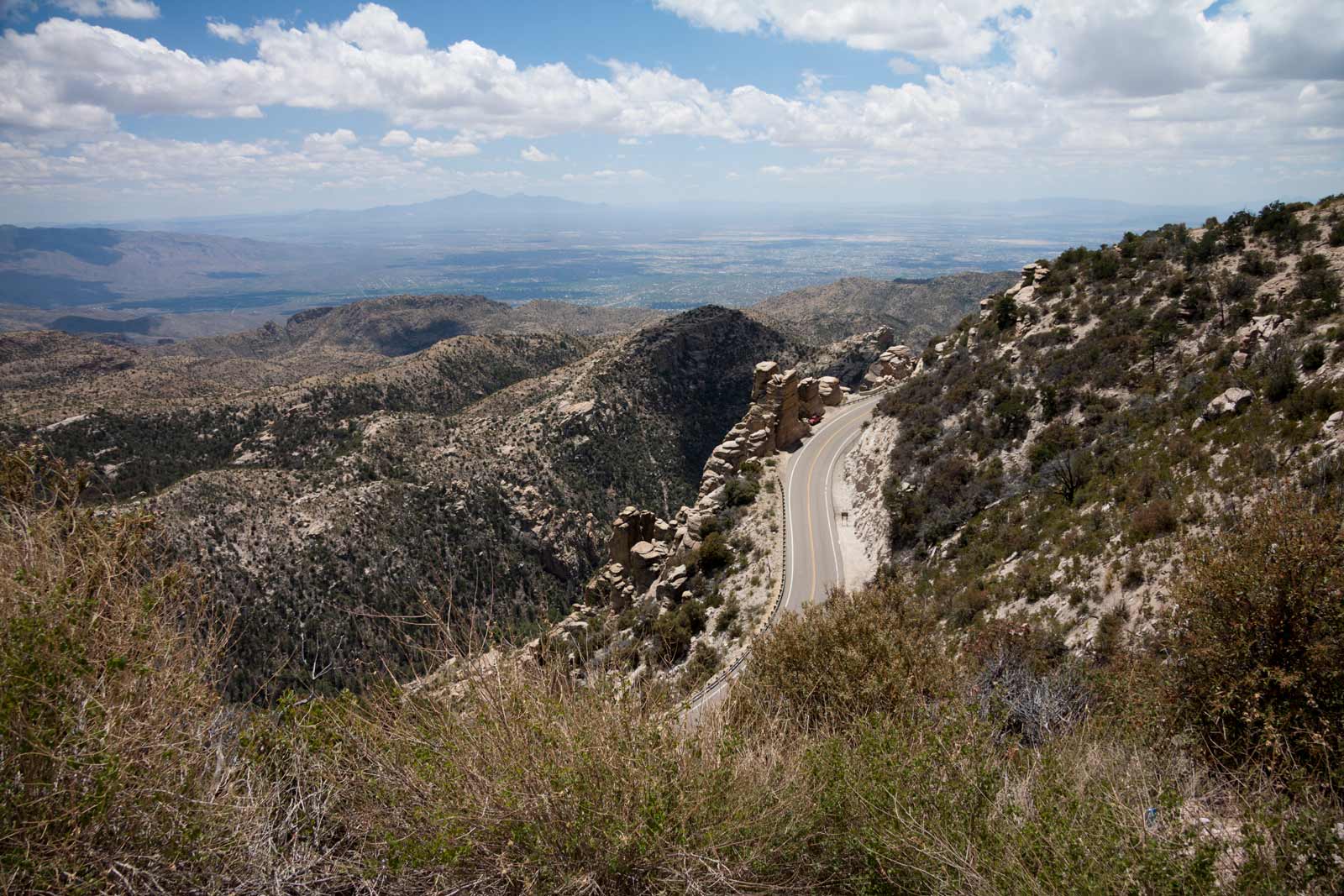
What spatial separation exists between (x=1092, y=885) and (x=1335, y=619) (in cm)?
524

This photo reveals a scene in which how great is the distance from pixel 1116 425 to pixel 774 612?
13.5 meters

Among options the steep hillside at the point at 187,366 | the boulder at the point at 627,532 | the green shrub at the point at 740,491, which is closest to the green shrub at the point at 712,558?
the green shrub at the point at 740,491

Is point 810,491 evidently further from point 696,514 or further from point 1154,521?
point 1154,521

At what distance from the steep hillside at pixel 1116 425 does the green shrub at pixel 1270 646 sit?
4640mm

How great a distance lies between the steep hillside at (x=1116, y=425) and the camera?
14.0 meters

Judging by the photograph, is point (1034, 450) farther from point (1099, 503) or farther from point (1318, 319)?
point (1318, 319)

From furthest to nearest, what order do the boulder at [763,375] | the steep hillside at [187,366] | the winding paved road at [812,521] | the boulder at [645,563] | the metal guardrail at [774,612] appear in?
the steep hillside at [187,366] → the boulder at [763,375] → the boulder at [645,563] → the winding paved road at [812,521] → the metal guardrail at [774,612]

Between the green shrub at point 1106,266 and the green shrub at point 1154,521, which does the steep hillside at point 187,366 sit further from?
the green shrub at point 1154,521

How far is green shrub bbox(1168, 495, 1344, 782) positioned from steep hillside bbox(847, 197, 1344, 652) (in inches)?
183

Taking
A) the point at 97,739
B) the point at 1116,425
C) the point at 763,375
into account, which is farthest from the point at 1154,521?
the point at 763,375

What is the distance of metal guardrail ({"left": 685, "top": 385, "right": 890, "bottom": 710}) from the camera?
17139mm

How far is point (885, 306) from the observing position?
151000 mm

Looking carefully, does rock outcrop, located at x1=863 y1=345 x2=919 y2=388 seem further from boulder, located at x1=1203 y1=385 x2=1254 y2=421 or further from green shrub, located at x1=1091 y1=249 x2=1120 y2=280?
boulder, located at x1=1203 y1=385 x2=1254 y2=421

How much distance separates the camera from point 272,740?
269 inches
